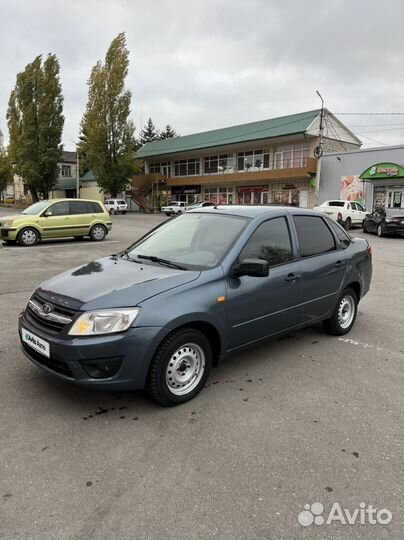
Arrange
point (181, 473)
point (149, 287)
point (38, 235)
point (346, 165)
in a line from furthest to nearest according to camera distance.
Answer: point (346, 165), point (38, 235), point (149, 287), point (181, 473)

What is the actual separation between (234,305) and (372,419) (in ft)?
4.68

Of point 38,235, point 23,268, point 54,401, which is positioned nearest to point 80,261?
point 23,268

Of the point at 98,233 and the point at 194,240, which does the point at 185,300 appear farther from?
the point at 98,233

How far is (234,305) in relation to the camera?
12.2ft

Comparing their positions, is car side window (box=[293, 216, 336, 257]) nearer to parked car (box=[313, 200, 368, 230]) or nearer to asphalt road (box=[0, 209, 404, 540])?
asphalt road (box=[0, 209, 404, 540])

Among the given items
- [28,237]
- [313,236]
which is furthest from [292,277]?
[28,237]

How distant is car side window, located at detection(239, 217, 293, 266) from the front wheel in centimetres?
1245

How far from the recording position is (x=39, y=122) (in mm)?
45594

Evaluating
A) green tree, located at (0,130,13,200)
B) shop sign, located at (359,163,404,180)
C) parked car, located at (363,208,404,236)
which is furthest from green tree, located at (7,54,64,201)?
parked car, located at (363,208,404,236)

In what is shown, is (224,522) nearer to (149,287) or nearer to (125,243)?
(149,287)

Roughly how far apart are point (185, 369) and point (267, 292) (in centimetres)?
110

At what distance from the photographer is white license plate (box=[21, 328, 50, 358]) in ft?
10.7

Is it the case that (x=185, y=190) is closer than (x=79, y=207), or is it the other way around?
(x=79, y=207)

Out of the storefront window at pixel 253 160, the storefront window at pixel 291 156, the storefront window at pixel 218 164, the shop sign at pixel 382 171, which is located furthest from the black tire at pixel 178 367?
the storefront window at pixel 218 164
